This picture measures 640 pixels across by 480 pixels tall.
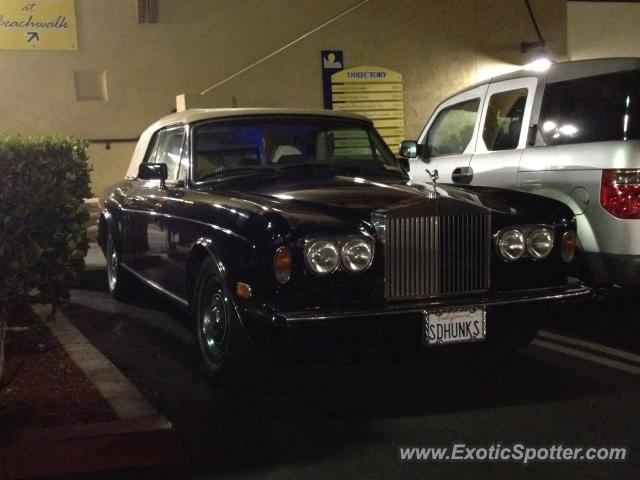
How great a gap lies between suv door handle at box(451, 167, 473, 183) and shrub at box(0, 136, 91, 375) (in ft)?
12.1

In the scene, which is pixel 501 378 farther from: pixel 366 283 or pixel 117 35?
pixel 117 35

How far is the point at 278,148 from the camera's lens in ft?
19.8

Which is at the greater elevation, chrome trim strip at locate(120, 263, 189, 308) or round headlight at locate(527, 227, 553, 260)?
round headlight at locate(527, 227, 553, 260)

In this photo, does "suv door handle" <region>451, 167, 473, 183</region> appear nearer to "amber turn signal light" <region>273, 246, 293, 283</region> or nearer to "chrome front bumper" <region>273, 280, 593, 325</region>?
"chrome front bumper" <region>273, 280, 593, 325</region>

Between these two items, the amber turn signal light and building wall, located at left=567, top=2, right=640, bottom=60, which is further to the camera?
building wall, located at left=567, top=2, right=640, bottom=60

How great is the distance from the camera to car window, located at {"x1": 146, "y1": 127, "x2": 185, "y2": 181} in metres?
6.27

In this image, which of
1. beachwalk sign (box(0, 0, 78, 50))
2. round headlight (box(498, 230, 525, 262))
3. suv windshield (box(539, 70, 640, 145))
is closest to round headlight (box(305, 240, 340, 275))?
round headlight (box(498, 230, 525, 262))

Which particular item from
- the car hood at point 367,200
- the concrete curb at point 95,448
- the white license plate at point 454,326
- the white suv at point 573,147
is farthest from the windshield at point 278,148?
the concrete curb at point 95,448

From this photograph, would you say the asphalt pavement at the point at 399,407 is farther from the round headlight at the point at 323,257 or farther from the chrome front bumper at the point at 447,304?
the round headlight at the point at 323,257

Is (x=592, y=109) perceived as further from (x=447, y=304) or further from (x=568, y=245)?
(x=447, y=304)

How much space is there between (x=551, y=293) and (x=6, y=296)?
10.2 ft

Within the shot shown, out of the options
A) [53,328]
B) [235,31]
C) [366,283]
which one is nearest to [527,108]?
[366,283]

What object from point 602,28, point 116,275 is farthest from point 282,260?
point 602,28

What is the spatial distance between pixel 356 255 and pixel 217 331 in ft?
3.93
